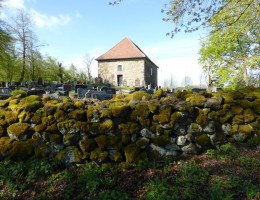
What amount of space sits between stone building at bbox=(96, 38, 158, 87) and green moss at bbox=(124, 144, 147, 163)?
138ft

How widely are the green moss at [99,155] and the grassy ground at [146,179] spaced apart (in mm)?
166

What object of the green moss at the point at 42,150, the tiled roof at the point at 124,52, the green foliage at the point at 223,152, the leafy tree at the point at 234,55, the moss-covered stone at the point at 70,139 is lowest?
the green foliage at the point at 223,152

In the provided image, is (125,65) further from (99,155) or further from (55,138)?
(99,155)

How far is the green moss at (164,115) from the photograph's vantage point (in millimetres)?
4371

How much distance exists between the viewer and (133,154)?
165 inches

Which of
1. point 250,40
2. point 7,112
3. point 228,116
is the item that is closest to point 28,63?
point 250,40

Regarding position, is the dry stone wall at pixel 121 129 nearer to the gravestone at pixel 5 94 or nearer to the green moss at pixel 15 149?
the green moss at pixel 15 149

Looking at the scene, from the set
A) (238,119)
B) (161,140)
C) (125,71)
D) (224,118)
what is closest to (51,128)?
(161,140)

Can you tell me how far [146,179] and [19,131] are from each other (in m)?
2.55

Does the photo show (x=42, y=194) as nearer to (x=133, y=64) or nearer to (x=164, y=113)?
(x=164, y=113)

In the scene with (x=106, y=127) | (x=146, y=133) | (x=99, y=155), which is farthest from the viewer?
(x=146, y=133)

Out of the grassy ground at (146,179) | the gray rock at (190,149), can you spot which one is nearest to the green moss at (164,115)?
the gray rock at (190,149)

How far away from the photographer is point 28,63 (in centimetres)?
3291

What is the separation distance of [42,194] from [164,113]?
2.59 metres
